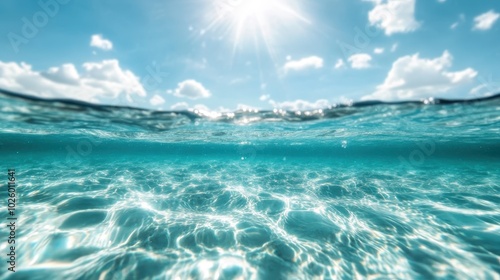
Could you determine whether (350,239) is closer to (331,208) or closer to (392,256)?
(392,256)

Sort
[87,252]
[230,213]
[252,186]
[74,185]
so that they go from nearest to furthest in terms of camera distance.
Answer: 1. [87,252]
2. [230,213]
3. [74,185]
4. [252,186]

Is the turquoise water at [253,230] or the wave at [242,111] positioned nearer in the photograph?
the turquoise water at [253,230]

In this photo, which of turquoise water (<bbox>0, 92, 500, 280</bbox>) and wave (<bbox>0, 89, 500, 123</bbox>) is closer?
turquoise water (<bbox>0, 92, 500, 280</bbox>)

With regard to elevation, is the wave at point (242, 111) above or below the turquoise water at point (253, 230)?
above

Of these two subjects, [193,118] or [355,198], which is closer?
[355,198]

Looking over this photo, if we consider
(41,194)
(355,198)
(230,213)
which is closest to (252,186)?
(230,213)

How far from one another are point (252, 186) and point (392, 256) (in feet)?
24.4

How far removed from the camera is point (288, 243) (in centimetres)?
572

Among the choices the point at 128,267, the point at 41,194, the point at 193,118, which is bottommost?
the point at 128,267

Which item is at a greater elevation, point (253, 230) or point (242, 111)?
point (242, 111)

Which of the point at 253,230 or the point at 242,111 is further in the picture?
the point at 242,111

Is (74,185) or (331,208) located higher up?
(74,185)

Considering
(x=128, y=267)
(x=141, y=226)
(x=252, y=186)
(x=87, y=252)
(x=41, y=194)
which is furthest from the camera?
(x=252, y=186)

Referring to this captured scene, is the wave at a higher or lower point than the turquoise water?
higher
